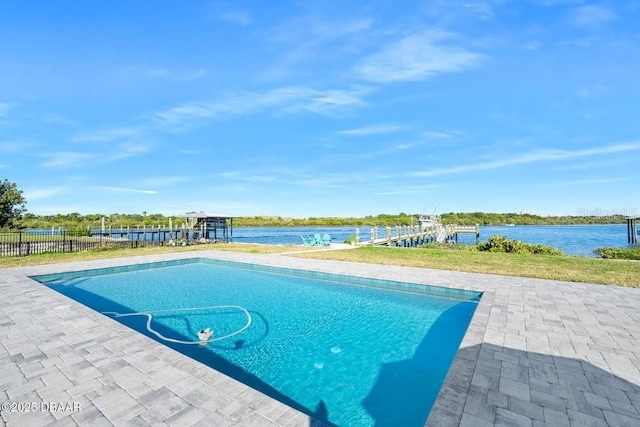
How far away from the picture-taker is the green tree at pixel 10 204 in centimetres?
1762

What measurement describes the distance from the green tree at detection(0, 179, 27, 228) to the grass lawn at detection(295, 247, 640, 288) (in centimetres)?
1983

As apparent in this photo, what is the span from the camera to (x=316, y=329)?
4.58m

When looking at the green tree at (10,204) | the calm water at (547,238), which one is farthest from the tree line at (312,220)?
the calm water at (547,238)

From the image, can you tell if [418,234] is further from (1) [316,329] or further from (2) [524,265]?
(1) [316,329]

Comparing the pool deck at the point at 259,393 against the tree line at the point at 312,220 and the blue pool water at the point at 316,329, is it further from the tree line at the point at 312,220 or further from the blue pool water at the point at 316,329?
the tree line at the point at 312,220

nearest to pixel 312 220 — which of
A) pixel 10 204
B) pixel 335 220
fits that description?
pixel 335 220

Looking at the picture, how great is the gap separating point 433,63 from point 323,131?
1215 centimetres

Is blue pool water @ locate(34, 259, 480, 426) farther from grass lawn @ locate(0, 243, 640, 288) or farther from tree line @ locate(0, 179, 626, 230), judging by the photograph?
tree line @ locate(0, 179, 626, 230)

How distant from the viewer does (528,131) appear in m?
19.2

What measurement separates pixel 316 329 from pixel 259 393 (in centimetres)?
236

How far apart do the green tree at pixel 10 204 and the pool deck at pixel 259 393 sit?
19.3 meters

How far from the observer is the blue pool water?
287 cm

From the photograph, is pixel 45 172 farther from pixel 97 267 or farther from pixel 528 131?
pixel 528 131

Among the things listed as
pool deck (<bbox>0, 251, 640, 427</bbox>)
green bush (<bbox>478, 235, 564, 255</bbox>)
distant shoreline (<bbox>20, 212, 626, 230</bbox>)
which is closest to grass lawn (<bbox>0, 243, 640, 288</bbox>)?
green bush (<bbox>478, 235, 564, 255</bbox>)
